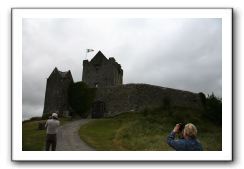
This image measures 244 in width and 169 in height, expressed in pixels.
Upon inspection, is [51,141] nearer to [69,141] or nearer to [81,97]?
[69,141]

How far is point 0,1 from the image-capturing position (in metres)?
6.51

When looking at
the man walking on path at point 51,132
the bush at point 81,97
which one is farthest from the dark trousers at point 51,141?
the bush at point 81,97

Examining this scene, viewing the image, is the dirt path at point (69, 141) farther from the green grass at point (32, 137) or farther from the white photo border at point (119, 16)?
the green grass at point (32, 137)

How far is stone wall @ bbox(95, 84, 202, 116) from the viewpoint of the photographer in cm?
1170

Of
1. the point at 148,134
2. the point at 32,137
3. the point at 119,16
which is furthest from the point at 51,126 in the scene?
the point at 119,16

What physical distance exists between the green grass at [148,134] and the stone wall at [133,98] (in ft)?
6.96

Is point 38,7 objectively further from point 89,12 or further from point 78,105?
point 78,105

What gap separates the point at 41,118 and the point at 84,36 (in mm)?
1845

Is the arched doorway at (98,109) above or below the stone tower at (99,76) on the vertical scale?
below

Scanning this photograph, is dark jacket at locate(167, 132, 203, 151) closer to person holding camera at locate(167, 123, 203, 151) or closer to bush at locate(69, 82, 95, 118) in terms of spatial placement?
person holding camera at locate(167, 123, 203, 151)

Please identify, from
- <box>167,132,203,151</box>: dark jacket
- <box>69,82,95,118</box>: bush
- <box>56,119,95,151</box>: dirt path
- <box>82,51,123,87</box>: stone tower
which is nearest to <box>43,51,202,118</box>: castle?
<box>69,82,95,118</box>: bush

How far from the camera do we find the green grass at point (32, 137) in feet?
21.2

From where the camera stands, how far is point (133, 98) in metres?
13.6

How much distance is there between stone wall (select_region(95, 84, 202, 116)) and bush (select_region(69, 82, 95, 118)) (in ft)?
1.10
